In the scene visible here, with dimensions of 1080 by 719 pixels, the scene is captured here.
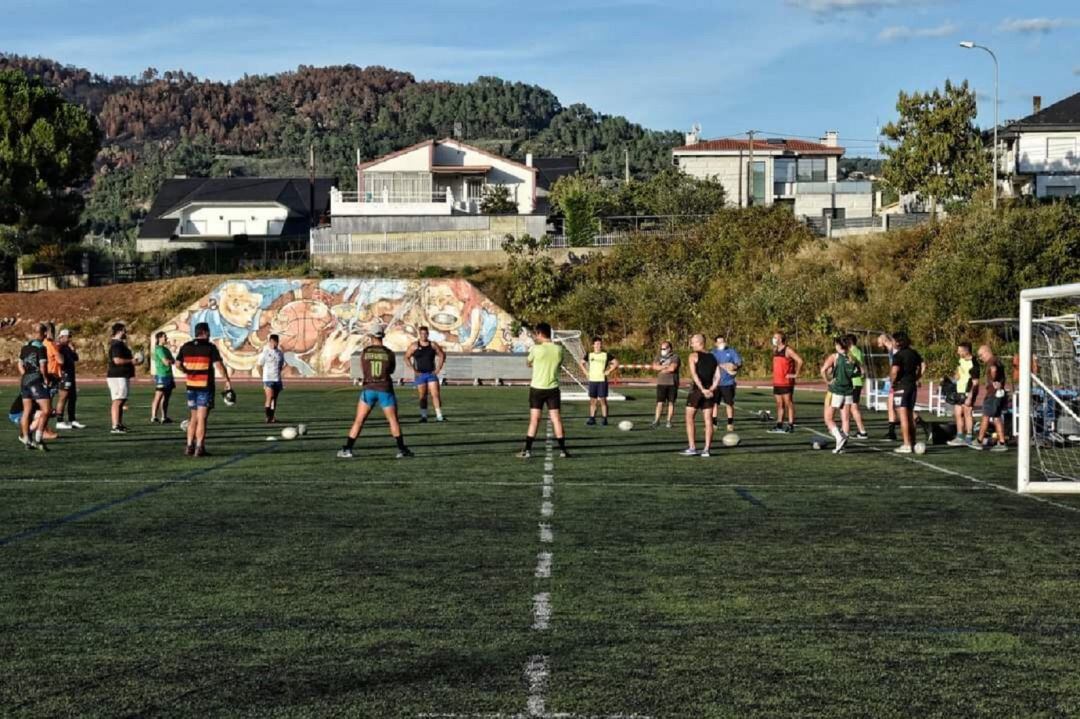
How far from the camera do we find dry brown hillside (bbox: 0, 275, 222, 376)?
6244 centimetres

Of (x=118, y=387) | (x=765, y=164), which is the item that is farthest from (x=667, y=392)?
(x=765, y=164)

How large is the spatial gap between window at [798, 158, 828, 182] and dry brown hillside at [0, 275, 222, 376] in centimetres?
4479

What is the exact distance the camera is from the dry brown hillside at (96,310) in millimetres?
62438

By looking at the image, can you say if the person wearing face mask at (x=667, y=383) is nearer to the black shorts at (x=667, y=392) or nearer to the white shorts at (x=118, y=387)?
the black shorts at (x=667, y=392)

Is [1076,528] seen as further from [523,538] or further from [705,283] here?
[705,283]

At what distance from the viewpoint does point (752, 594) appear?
9.64 meters

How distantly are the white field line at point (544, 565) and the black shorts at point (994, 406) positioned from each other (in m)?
13.2

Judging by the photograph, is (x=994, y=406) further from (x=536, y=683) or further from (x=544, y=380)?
(x=536, y=683)

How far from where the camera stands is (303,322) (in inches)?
2350

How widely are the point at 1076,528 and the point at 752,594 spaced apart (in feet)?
16.9

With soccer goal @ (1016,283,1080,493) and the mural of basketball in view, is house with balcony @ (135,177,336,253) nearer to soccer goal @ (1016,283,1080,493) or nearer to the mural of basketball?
the mural of basketball

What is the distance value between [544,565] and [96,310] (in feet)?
190

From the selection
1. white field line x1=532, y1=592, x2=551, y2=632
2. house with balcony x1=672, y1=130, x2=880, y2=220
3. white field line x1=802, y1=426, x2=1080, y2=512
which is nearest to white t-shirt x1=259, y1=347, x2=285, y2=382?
white field line x1=802, y1=426, x2=1080, y2=512

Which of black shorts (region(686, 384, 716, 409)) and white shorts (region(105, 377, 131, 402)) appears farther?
white shorts (region(105, 377, 131, 402))
